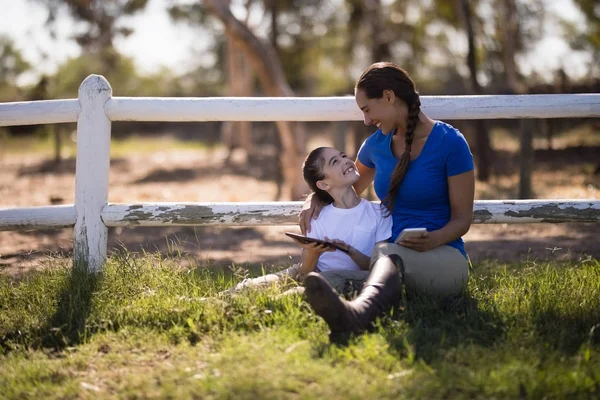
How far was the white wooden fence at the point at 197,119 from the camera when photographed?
14.1 ft

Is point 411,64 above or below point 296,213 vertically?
above

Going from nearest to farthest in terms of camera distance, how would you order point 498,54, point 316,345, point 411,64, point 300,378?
point 300,378 < point 316,345 < point 498,54 < point 411,64

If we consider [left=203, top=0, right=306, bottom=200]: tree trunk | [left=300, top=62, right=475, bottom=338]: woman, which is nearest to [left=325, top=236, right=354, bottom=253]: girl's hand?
[left=300, top=62, right=475, bottom=338]: woman

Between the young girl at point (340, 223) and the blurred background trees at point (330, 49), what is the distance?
3503 millimetres

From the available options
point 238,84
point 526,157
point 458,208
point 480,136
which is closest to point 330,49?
point 238,84

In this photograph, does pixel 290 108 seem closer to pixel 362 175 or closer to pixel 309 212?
pixel 362 175

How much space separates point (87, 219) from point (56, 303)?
66cm

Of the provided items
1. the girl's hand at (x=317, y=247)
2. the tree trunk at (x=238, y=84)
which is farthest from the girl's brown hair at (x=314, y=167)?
the tree trunk at (x=238, y=84)

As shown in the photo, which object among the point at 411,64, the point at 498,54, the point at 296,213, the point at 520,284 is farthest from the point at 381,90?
the point at 411,64

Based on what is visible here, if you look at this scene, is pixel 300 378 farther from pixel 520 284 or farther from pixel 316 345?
pixel 520 284

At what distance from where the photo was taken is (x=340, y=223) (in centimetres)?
391

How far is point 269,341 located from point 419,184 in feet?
3.80

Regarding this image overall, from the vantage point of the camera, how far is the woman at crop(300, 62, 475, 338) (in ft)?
11.8

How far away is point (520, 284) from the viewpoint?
3.99 meters
